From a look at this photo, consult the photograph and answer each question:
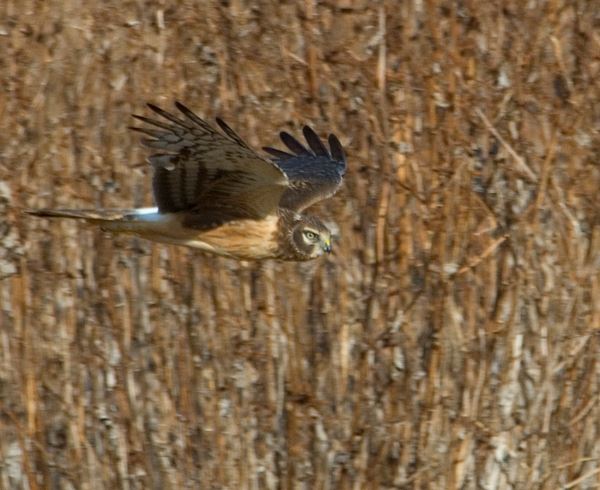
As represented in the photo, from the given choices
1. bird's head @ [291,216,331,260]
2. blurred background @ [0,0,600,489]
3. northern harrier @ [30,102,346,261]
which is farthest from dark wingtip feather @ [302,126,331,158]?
bird's head @ [291,216,331,260]

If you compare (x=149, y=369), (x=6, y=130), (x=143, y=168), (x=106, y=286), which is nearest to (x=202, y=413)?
(x=149, y=369)

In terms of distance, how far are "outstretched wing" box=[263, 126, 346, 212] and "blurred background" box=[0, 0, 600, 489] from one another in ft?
0.31

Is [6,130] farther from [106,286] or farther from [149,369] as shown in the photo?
[149,369]

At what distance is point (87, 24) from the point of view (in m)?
5.56

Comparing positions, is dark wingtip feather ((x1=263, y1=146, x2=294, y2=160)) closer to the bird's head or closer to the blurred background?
the blurred background

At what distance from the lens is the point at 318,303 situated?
17.1 ft

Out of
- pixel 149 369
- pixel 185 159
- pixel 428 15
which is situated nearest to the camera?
pixel 185 159

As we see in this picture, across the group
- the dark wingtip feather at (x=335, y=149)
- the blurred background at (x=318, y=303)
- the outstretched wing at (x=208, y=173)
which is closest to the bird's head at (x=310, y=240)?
the outstretched wing at (x=208, y=173)

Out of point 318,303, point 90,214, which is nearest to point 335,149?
point 318,303

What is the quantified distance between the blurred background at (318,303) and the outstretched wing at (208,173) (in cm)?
46

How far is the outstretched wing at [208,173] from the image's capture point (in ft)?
14.2

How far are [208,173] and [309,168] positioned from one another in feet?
2.50

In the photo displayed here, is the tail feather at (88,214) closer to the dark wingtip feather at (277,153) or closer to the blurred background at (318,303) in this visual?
the blurred background at (318,303)

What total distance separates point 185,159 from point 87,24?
126cm
